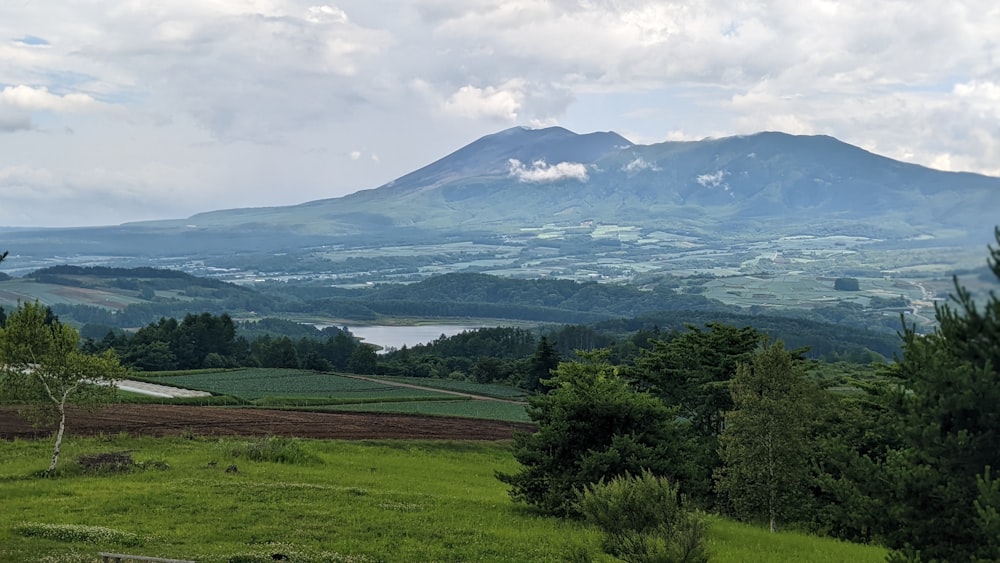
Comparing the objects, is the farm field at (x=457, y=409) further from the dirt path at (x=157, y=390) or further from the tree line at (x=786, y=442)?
the tree line at (x=786, y=442)

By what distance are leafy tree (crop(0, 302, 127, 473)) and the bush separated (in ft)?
63.2

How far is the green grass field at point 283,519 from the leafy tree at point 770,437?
1.19 meters

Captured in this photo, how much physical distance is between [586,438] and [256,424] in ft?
82.9

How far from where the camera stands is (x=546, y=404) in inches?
1021

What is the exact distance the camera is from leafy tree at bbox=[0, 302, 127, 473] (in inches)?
1097

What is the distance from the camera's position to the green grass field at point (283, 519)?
19.0 meters

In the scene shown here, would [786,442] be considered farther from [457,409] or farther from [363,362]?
[363,362]

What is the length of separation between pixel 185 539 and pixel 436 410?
4204 cm

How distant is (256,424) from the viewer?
4522 cm

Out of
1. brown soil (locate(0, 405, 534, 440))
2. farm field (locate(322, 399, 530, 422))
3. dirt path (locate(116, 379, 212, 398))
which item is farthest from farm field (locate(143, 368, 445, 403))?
brown soil (locate(0, 405, 534, 440))

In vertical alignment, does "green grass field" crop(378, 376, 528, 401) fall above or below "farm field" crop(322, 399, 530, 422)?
below

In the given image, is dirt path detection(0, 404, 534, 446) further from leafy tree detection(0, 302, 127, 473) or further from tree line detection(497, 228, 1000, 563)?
tree line detection(497, 228, 1000, 563)

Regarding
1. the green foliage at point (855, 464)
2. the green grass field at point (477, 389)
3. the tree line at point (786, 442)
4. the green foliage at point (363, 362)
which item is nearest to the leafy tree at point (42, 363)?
the tree line at point (786, 442)

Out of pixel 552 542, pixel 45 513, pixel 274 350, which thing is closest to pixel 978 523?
pixel 552 542
